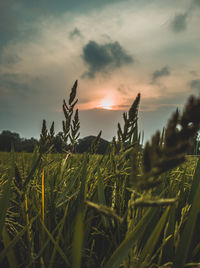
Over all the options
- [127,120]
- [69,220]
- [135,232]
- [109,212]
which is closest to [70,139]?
[69,220]

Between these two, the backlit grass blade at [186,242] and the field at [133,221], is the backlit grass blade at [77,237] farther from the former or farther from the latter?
the backlit grass blade at [186,242]

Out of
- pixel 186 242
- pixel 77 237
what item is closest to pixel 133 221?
pixel 186 242

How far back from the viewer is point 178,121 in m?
0.50

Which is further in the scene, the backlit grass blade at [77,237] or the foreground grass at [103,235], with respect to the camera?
the foreground grass at [103,235]

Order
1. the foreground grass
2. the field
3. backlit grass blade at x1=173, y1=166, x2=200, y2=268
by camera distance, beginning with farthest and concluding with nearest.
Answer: backlit grass blade at x1=173, y1=166, x2=200, y2=268 → the foreground grass → the field

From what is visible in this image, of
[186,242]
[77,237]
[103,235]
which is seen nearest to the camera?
[77,237]

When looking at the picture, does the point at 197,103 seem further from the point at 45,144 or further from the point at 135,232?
the point at 45,144

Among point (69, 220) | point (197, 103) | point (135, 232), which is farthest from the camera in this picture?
point (69, 220)

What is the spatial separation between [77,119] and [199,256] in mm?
1761

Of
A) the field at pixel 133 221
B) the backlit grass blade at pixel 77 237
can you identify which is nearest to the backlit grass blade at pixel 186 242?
the field at pixel 133 221

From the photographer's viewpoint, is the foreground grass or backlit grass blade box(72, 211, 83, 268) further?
the foreground grass

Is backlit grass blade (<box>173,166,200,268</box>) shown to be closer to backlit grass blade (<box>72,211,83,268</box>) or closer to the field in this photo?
the field

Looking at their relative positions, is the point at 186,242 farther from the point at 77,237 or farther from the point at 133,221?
the point at 77,237

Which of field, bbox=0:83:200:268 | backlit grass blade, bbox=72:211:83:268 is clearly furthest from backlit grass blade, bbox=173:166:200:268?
backlit grass blade, bbox=72:211:83:268
